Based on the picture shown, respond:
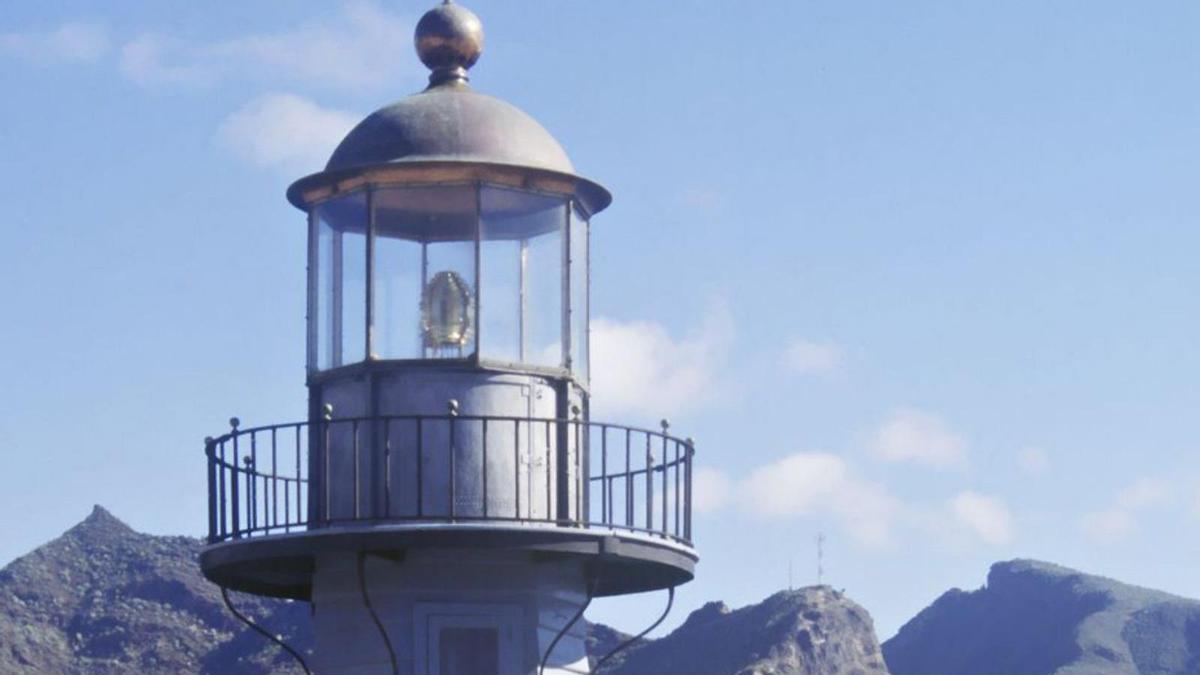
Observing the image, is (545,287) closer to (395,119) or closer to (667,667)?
(395,119)

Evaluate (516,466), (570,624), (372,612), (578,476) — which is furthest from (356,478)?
(570,624)

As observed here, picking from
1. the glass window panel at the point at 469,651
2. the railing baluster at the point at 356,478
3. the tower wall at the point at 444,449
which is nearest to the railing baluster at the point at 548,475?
the tower wall at the point at 444,449

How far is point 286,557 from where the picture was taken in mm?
19031

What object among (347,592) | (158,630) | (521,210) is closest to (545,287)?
(521,210)

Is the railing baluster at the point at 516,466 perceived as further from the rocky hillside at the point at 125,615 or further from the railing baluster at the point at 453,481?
the rocky hillside at the point at 125,615

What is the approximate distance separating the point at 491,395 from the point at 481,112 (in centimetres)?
215

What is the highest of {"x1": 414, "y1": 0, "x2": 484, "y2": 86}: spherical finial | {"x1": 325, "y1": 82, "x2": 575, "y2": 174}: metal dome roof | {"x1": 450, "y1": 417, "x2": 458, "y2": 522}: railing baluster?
{"x1": 414, "y1": 0, "x2": 484, "y2": 86}: spherical finial

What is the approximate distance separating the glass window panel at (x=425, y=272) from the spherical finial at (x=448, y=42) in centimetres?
131

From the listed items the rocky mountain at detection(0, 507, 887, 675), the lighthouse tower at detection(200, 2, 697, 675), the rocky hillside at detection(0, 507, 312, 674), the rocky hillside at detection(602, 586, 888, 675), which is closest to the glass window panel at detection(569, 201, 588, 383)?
the lighthouse tower at detection(200, 2, 697, 675)

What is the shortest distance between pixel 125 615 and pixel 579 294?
156m

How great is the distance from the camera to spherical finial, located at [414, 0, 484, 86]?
66.3 ft

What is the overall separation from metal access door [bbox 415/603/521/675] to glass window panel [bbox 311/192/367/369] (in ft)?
6.39

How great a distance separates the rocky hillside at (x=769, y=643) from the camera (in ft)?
595

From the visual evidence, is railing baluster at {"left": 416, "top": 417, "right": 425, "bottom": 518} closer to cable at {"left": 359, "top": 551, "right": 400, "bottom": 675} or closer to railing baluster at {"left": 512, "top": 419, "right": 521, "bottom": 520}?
cable at {"left": 359, "top": 551, "right": 400, "bottom": 675}
